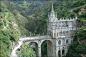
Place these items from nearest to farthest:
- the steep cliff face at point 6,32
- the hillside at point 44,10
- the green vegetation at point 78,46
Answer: the steep cliff face at point 6,32 < the green vegetation at point 78,46 < the hillside at point 44,10

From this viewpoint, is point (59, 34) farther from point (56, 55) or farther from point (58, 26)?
point (56, 55)

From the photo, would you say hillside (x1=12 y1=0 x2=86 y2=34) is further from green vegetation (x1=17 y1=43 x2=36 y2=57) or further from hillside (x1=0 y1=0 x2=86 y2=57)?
green vegetation (x1=17 y1=43 x2=36 y2=57)

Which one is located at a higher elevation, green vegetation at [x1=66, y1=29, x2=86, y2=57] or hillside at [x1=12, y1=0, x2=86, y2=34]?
hillside at [x1=12, y1=0, x2=86, y2=34]

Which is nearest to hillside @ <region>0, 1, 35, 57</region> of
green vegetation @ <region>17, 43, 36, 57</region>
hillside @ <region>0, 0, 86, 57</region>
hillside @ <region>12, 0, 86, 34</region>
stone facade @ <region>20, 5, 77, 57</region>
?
hillside @ <region>0, 0, 86, 57</region>

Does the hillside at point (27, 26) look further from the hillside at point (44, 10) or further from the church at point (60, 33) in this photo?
the church at point (60, 33)

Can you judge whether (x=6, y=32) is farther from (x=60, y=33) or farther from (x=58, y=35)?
(x=60, y=33)

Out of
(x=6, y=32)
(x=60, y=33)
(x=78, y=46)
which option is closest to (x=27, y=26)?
(x=60, y=33)

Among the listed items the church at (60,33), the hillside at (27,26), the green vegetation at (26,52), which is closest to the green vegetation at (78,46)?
the hillside at (27,26)

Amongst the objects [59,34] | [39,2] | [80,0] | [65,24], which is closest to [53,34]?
[59,34]
